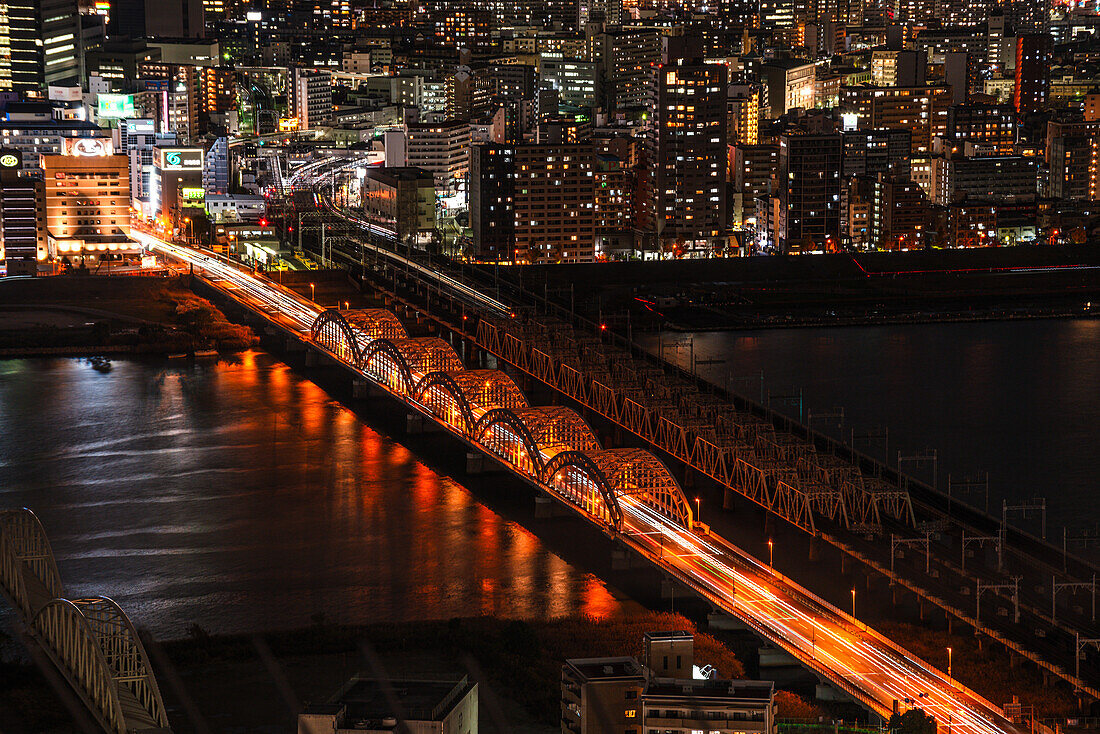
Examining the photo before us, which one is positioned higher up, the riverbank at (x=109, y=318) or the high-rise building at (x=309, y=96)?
the high-rise building at (x=309, y=96)

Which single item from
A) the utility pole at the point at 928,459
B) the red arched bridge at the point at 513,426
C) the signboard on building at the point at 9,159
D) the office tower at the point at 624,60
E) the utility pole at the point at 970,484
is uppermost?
the office tower at the point at 624,60

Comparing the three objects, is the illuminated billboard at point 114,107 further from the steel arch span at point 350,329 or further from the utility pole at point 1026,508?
the utility pole at point 1026,508

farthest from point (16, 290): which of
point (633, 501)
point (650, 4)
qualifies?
point (650, 4)

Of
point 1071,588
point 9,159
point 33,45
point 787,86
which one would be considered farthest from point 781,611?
point 787,86

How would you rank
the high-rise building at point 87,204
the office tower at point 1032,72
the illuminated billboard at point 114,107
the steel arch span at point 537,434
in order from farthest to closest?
the office tower at point 1032,72 < the illuminated billboard at point 114,107 < the high-rise building at point 87,204 < the steel arch span at point 537,434

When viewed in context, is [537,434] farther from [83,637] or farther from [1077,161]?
[1077,161]

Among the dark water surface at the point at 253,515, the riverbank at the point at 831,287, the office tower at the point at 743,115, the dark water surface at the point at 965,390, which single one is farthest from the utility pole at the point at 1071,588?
the office tower at the point at 743,115
